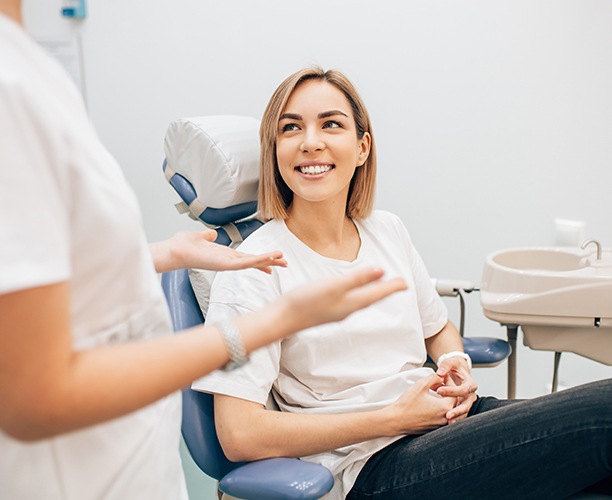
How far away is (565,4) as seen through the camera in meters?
2.09

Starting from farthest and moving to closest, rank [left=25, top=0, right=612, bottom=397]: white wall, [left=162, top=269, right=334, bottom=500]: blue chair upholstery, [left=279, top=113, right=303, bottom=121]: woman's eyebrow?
[left=25, top=0, right=612, bottom=397]: white wall → [left=279, top=113, right=303, bottom=121]: woman's eyebrow → [left=162, top=269, right=334, bottom=500]: blue chair upholstery

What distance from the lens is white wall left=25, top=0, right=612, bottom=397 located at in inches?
84.3

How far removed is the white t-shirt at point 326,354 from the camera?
133 cm

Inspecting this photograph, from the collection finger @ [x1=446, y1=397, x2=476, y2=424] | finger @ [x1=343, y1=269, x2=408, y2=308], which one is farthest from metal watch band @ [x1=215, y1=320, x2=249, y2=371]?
finger @ [x1=446, y1=397, x2=476, y2=424]

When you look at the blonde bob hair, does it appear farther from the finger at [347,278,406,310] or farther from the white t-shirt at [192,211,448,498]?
the finger at [347,278,406,310]

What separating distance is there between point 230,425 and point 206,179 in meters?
0.61

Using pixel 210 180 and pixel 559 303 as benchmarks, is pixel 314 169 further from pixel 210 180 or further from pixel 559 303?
pixel 559 303

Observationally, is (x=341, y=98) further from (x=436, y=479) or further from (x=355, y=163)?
(x=436, y=479)

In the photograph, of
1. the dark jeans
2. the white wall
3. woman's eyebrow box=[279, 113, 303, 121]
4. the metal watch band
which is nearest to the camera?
the metal watch band

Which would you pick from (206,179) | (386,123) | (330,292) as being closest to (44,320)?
(330,292)

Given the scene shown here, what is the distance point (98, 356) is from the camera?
565 mm

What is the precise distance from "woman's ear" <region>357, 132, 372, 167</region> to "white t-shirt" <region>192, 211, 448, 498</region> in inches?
8.9

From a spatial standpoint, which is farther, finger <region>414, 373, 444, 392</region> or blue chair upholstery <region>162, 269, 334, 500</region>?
finger <region>414, 373, 444, 392</region>

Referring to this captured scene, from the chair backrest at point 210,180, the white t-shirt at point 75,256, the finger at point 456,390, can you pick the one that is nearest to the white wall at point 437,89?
the chair backrest at point 210,180
